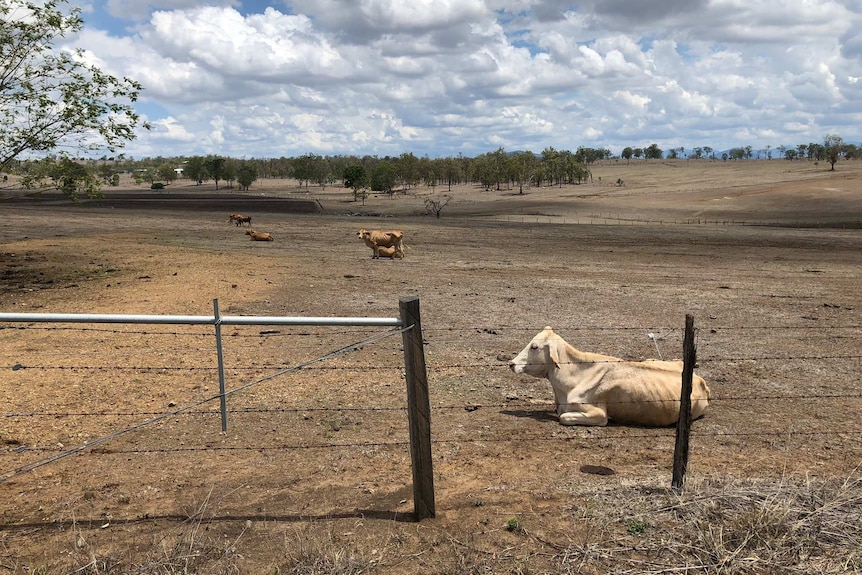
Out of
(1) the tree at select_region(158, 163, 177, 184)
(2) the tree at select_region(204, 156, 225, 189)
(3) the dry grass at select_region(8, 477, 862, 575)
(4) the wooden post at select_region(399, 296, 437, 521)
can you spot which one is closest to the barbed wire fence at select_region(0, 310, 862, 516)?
(4) the wooden post at select_region(399, 296, 437, 521)

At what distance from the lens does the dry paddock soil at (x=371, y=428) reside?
14.8 feet

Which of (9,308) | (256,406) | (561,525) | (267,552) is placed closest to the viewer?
(267,552)

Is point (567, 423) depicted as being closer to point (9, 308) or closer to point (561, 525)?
point (561, 525)

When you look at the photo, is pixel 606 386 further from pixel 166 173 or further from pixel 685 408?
pixel 166 173

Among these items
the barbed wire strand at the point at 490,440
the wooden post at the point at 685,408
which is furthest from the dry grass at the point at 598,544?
the barbed wire strand at the point at 490,440

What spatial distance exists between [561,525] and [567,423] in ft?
9.22

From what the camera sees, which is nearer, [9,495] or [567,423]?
[9,495]

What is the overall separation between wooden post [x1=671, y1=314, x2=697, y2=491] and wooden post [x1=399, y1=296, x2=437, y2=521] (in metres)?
1.94

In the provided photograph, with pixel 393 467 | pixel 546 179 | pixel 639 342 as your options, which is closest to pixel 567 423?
pixel 393 467

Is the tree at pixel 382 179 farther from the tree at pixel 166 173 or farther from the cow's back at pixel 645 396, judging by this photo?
the cow's back at pixel 645 396

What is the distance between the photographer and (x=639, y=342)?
465 inches

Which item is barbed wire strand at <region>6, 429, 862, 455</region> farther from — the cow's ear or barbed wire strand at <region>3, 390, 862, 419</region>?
the cow's ear

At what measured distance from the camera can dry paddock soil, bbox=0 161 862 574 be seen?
177 inches

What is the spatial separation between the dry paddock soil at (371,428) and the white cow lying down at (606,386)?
9.0 inches
